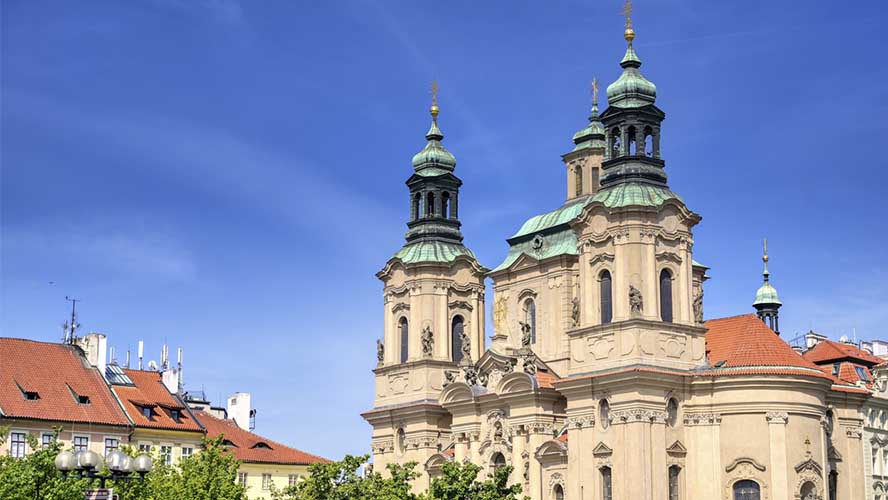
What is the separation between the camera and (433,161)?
3179 inches

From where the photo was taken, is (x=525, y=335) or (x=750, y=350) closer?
(x=750, y=350)

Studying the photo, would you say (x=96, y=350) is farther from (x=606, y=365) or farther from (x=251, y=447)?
(x=606, y=365)

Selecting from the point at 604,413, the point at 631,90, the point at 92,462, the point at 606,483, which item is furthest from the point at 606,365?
the point at 92,462

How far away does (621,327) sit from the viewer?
6475 centimetres

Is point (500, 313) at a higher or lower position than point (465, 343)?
higher

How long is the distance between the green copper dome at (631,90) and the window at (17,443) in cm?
3448

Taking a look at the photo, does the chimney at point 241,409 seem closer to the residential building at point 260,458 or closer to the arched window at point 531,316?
the residential building at point 260,458

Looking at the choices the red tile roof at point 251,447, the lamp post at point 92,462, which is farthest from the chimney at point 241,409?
the lamp post at point 92,462

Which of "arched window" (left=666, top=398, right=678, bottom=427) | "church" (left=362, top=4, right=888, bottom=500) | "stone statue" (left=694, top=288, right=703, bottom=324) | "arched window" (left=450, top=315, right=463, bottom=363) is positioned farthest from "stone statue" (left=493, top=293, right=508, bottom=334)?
"arched window" (left=666, top=398, right=678, bottom=427)

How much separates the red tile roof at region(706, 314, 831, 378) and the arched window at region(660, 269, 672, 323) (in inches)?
129

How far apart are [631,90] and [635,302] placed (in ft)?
37.4

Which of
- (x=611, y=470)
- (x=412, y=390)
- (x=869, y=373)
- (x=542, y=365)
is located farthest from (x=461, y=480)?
(x=869, y=373)

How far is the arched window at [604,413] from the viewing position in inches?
2554

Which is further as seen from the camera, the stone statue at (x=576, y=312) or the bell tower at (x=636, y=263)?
the stone statue at (x=576, y=312)
